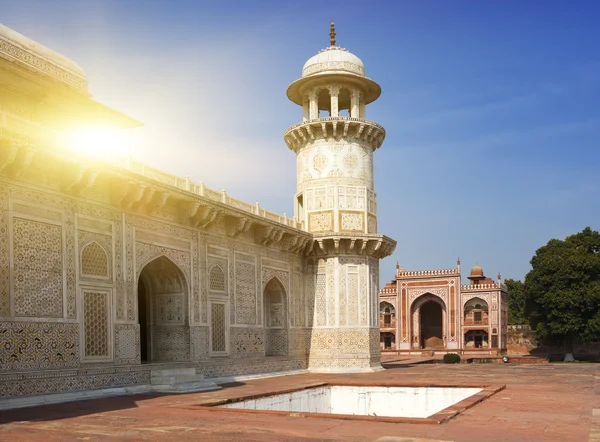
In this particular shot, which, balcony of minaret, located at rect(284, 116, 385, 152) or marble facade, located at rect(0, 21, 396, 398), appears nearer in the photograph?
marble facade, located at rect(0, 21, 396, 398)

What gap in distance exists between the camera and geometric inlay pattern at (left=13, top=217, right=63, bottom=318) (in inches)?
452

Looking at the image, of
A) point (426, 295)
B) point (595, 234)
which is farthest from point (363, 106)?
point (426, 295)

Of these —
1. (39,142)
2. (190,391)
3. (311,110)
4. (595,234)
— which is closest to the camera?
(39,142)

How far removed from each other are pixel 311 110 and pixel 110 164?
10.4m

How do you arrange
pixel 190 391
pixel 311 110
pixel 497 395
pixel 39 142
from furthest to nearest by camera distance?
pixel 311 110 → pixel 190 391 → pixel 497 395 → pixel 39 142

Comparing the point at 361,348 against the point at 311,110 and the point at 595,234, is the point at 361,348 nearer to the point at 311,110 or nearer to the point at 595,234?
the point at 311,110

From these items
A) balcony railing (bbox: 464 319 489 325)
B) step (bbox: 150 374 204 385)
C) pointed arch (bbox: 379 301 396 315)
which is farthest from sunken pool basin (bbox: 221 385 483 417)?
pointed arch (bbox: 379 301 396 315)

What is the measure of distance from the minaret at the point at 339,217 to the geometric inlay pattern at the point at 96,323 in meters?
9.08

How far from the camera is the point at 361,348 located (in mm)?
21078

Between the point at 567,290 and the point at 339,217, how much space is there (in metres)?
16.1

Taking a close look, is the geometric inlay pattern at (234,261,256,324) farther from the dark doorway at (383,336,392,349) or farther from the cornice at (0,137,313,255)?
the dark doorway at (383,336,392,349)

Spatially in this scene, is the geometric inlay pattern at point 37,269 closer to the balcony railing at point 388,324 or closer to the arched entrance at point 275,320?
the arched entrance at point 275,320

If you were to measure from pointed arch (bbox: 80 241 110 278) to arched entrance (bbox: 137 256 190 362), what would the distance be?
7.50ft

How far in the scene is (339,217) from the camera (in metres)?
21.4
